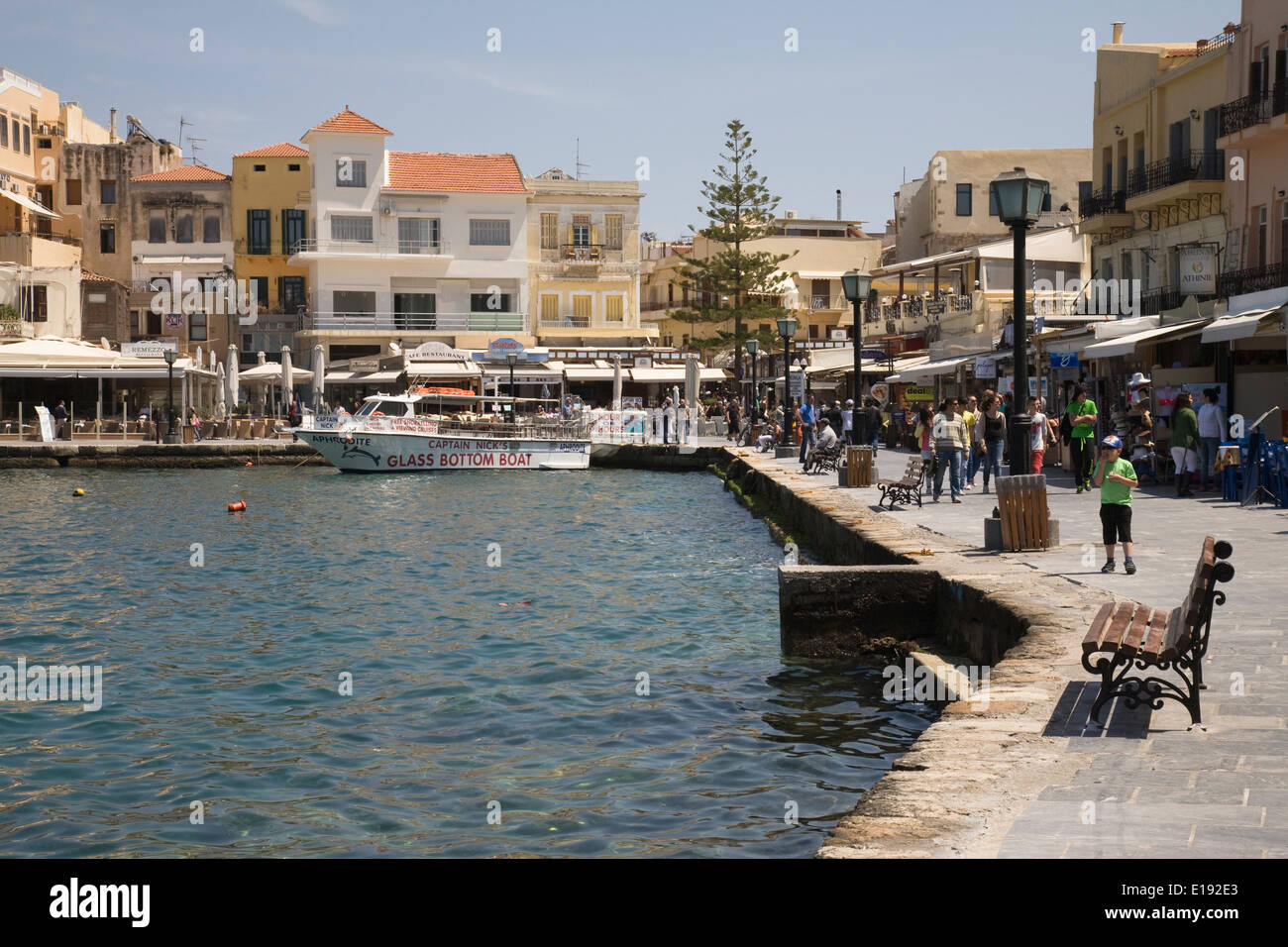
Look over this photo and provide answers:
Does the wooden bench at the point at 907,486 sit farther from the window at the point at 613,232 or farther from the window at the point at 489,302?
the window at the point at 613,232

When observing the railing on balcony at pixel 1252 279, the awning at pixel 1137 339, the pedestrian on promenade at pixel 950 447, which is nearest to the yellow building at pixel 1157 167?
the railing on balcony at pixel 1252 279

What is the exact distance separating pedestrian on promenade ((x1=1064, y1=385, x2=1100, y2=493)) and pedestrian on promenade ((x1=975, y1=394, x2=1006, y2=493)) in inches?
42.6

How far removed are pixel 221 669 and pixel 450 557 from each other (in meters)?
9.01

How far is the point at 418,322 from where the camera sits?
6034cm

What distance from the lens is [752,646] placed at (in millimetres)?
13234

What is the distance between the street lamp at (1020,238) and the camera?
1337 centimetres

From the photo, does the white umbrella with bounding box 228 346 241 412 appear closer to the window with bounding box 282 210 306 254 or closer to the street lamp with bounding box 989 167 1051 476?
the window with bounding box 282 210 306 254

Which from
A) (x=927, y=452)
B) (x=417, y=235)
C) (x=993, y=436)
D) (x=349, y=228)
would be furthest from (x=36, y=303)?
(x=993, y=436)

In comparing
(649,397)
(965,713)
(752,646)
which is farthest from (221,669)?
(649,397)

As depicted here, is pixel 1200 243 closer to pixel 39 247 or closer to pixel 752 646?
pixel 752 646

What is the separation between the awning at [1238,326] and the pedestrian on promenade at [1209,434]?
3.01 ft

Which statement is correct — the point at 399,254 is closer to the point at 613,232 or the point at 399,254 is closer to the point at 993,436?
the point at 613,232

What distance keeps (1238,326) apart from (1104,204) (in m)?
18.0

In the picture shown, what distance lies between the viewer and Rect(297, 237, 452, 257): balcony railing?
197 feet
